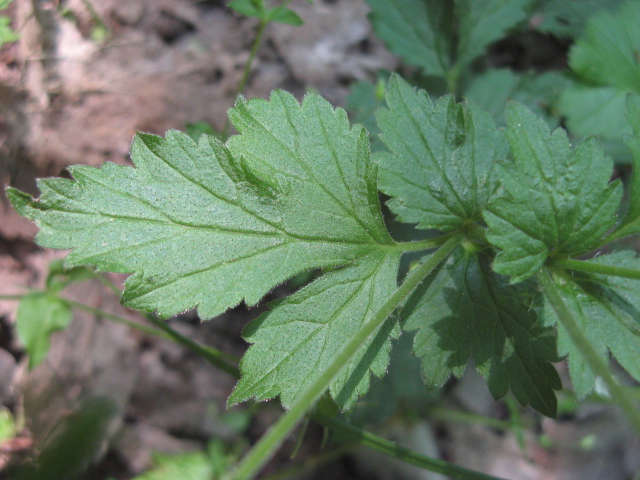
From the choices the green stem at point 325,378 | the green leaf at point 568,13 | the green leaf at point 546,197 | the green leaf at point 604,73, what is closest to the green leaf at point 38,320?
the green stem at point 325,378

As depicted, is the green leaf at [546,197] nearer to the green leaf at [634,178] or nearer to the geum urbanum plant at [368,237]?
the geum urbanum plant at [368,237]

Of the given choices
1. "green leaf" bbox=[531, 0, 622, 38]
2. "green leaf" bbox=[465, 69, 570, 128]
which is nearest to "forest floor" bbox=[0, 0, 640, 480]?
"green leaf" bbox=[465, 69, 570, 128]

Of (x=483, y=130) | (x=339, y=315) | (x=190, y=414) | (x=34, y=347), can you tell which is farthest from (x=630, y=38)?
(x=34, y=347)

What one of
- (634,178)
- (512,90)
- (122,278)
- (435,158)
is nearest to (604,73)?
(512,90)

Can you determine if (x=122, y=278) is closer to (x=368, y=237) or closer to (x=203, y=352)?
(x=203, y=352)

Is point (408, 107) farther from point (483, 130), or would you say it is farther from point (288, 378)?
point (288, 378)

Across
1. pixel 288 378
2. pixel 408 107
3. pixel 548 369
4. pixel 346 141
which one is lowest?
pixel 288 378
